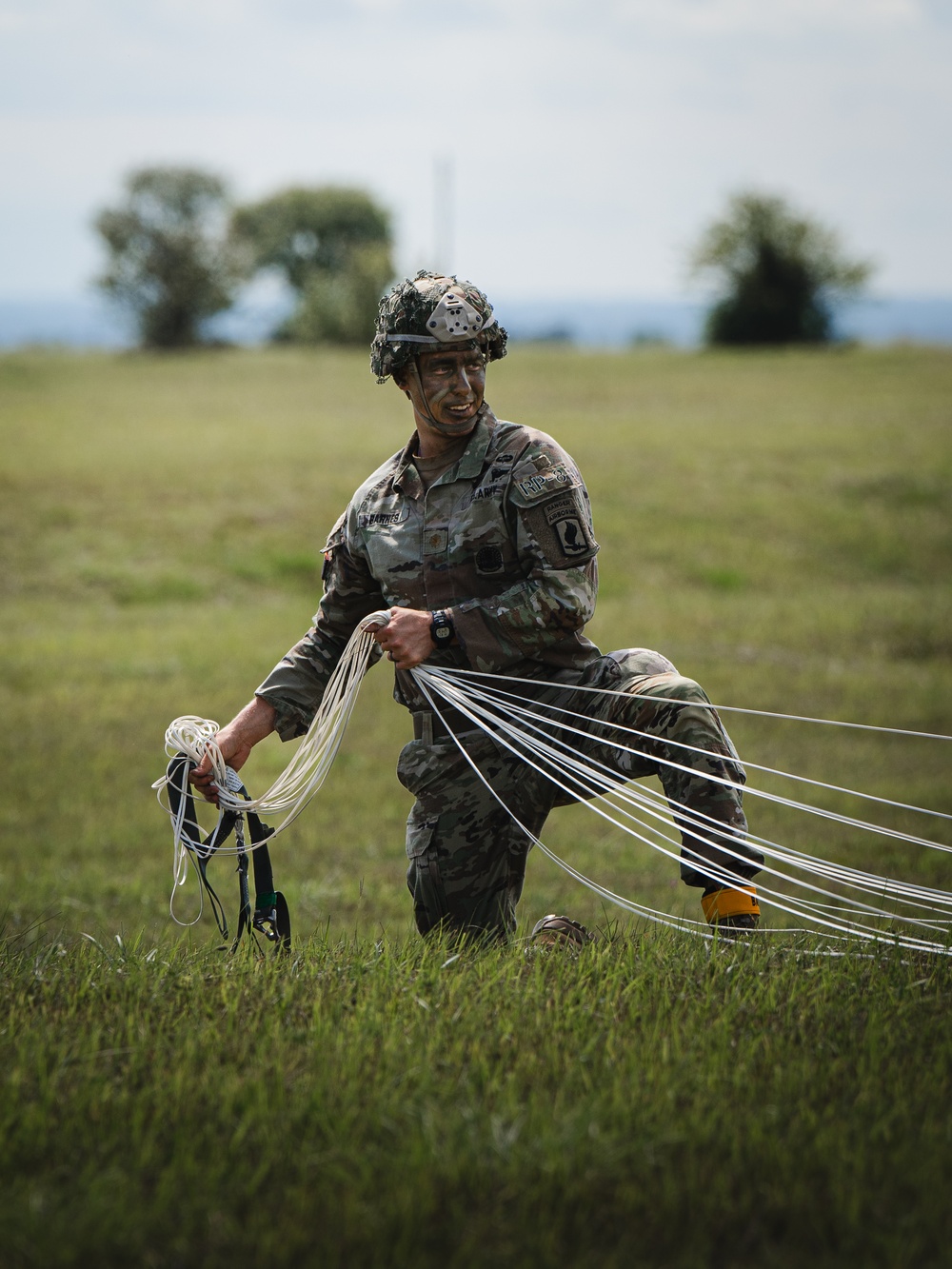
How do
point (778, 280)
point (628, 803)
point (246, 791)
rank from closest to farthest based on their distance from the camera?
point (628, 803) < point (246, 791) < point (778, 280)

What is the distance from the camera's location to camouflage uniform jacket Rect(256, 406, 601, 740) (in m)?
4.32

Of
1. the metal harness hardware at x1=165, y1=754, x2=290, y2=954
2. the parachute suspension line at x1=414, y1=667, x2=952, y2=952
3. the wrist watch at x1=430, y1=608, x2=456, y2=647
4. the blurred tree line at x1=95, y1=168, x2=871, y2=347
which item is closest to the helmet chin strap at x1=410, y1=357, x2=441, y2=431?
Result: the wrist watch at x1=430, y1=608, x2=456, y2=647

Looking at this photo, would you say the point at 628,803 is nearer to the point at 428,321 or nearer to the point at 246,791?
the point at 246,791

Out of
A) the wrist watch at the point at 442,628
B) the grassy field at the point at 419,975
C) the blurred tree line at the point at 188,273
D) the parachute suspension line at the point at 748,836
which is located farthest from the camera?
the blurred tree line at the point at 188,273

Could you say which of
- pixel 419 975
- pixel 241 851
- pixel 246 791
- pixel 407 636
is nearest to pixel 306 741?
pixel 246 791

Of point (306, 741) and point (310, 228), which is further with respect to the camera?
point (310, 228)

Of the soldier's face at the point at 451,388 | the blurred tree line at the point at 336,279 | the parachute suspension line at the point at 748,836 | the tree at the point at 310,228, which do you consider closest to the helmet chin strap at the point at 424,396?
the soldier's face at the point at 451,388

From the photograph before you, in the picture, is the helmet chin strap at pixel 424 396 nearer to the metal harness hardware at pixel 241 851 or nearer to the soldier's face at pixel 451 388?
the soldier's face at pixel 451 388

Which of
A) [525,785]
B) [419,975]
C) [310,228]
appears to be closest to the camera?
[419,975]

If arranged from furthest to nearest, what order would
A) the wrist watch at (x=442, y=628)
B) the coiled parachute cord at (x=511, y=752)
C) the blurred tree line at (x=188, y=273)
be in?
the blurred tree line at (x=188, y=273) < the wrist watch at (x=442, y=628) < the coiled parachute cord at (x=511, y=752)

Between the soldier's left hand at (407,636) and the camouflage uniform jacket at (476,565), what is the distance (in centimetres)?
11

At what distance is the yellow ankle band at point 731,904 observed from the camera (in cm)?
424

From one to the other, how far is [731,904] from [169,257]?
228 ft

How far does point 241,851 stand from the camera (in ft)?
14.6
